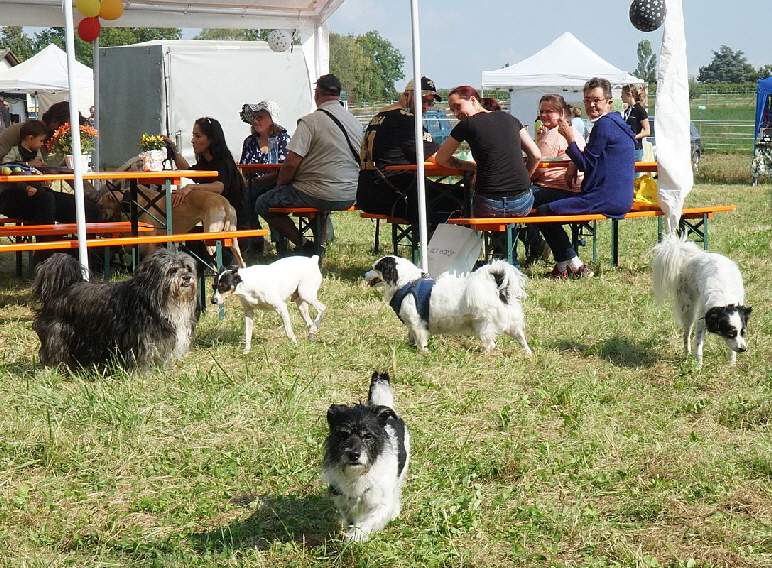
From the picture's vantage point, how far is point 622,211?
9.42m

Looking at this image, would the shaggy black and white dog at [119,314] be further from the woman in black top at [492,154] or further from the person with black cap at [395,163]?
the person with black cap at [395,163]

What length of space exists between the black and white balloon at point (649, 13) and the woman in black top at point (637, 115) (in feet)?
18.2

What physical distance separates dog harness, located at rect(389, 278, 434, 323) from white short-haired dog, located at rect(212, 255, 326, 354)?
2.53ft

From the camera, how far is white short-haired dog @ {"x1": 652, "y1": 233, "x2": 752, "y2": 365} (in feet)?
19.4

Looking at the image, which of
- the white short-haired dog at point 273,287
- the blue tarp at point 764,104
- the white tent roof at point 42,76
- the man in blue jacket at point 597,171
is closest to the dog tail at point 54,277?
the white short-haired dog at point 273,287

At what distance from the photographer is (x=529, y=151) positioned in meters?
A: 9.25

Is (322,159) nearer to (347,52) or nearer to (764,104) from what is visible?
(764,104)

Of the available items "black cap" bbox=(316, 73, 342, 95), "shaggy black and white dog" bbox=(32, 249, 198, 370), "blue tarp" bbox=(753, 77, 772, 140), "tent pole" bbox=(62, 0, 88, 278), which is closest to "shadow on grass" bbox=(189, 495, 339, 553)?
"shaggy black and white dog" bbox=(32, 249, 198, 370)

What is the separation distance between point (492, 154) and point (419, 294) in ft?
8.48

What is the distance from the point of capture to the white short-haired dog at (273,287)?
259 inches

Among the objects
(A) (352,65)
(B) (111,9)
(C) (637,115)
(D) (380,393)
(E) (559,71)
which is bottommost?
(D) (380,393)

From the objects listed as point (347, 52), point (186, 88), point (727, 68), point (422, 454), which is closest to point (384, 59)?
point (347, 52)

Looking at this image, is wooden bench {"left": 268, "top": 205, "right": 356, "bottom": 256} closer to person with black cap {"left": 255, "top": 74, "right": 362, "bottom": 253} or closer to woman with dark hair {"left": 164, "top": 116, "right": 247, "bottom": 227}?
person with black cap {"left": 255, "top": 74, "right": 362, "bottom": 253}

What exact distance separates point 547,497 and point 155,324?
2800mm
